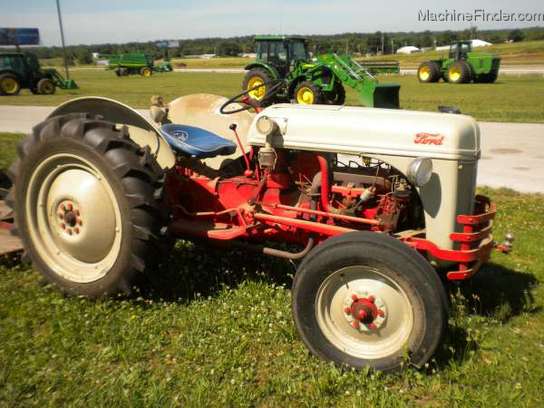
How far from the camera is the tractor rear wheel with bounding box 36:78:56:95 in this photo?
859 inches

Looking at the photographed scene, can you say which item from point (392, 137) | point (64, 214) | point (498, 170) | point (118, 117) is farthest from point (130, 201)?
point (498, 170)

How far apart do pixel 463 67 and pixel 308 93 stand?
42.6 feet

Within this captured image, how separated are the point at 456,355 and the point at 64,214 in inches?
105

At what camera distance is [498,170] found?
760 centimetres

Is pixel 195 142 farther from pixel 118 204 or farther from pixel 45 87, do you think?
pixel 45 87

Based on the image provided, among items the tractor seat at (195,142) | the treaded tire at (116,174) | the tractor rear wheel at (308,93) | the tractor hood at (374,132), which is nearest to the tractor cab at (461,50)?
the tractor rear wheel at (308,93)

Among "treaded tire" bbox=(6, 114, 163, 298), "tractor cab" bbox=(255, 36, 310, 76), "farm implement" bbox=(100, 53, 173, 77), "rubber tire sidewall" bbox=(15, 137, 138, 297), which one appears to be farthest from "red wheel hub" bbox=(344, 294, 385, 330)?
"farm implement" bbox=(100, 53, 173, 77)

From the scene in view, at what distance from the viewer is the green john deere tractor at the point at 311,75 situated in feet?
49.9

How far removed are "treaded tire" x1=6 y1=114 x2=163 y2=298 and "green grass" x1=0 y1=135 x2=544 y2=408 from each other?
26 cm

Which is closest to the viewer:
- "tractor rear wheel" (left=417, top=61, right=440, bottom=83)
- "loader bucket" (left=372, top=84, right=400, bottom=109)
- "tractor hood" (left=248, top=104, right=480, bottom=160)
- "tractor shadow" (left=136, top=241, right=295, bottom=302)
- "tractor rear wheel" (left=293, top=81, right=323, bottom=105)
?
"tractor hood" (left=248, top=104, right=480, bottom=160)

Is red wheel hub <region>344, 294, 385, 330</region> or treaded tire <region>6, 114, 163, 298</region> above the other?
treaded tire <region>6, 114, 163, 298</region>

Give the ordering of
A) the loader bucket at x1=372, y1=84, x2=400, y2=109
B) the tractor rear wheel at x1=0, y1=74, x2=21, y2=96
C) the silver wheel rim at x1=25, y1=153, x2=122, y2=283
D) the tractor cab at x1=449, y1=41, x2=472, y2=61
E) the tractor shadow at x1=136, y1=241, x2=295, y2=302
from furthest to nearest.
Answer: the tractor cab at x1=449, y1=41, x2=472, y2=61 → the tractor rear wheel at x1=0, y1=74, x2=21, y2=96 → the loader bucket at x1=372, y1=84, x2=400, y2=109 → the tractor shadow at x1=136, y1=241, x2=295, y2=302 → the silver wheel rim at x1=25, y1=153, x2=122, y2=283

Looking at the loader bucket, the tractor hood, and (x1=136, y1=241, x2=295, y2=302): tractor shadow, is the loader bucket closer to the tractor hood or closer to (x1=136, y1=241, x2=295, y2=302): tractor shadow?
(x1=136, y1=241, x2=295, y2=302): tractor shadow

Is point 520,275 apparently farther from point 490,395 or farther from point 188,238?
point 188,238
